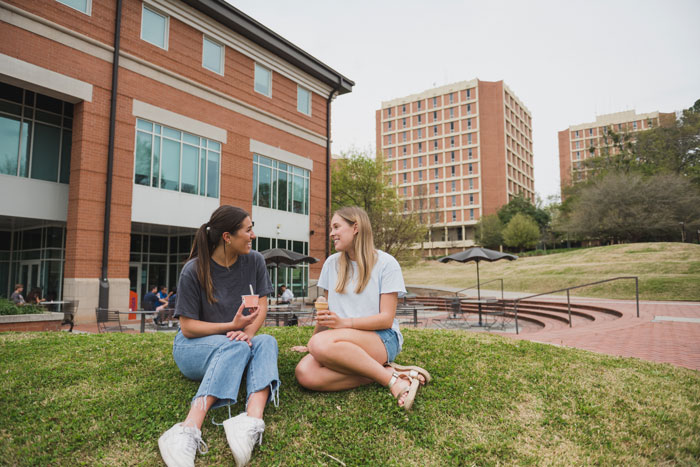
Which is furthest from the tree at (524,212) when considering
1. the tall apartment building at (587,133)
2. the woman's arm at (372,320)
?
the woman's arm at (372,320)

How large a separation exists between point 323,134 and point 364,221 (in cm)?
2082

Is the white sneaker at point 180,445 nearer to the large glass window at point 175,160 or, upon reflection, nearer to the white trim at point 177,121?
the large glass window at point 175,160

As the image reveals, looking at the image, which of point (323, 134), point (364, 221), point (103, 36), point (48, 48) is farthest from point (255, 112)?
point (364, 221)

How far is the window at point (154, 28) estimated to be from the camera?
15359mm

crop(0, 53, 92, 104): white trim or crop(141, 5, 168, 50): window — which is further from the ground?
crop(141, 5, 168, 50): window

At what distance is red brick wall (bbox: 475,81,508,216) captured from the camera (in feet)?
237

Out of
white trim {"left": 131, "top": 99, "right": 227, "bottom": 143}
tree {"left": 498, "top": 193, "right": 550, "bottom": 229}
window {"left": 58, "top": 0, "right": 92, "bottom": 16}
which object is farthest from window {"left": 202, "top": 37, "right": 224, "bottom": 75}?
tree {"left": 498, "top": 193, "right": 550, "bottom": 229}

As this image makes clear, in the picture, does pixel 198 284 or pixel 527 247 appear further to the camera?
pixel 527 247

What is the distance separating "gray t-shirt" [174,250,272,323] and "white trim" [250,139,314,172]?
16.6 meters

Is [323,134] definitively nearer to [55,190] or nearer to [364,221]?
[55,190]

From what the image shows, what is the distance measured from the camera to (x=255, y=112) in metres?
19.5

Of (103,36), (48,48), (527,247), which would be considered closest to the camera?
(48,48)

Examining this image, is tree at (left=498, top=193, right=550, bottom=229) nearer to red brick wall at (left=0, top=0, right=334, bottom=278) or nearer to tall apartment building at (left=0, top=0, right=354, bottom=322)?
tall apartment building at (left=0, top=0, right=354, bottom=322)

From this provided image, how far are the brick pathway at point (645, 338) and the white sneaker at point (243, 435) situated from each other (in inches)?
228
